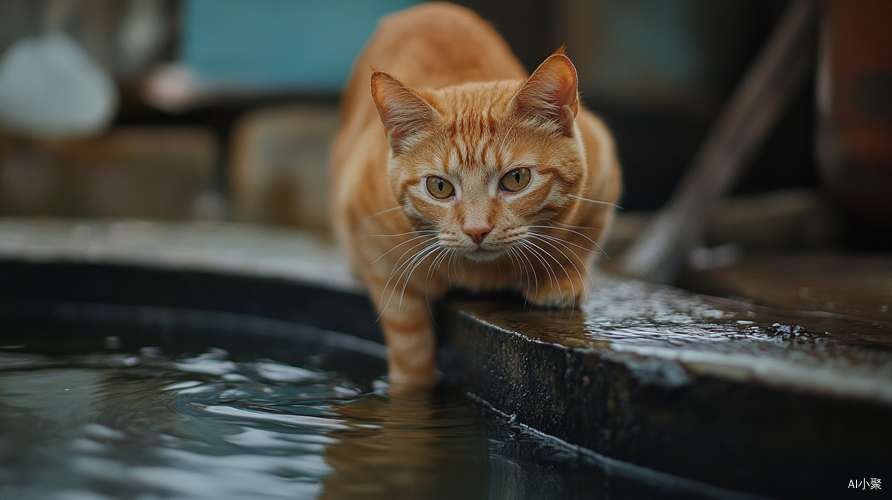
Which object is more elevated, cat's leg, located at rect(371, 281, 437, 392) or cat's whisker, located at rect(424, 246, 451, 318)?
cat's whisker, located at rect(424, 246, 451, 318)

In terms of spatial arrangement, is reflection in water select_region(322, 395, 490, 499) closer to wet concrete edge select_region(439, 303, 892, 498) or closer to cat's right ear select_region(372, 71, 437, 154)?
wet concrete edge select_region(439, 303, 892, 498)

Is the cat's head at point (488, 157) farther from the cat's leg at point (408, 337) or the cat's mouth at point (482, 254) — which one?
the cat's leg at point (408, 337)

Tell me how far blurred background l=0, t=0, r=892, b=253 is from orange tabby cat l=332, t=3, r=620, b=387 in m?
2.45

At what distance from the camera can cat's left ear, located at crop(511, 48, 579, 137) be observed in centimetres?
143

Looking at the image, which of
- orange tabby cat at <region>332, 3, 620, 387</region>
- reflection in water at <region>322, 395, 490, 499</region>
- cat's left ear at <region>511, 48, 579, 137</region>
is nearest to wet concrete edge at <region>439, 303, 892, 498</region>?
reflection in water at <region>322, 395, 490, 499</region>

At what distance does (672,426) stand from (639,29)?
393cm

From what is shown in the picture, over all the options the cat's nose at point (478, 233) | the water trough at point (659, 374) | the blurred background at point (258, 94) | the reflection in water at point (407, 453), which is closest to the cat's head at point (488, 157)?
the cat's nose at point (478, 233)

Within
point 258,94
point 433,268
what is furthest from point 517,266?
point 258,94

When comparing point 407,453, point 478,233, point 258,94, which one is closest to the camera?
point 407,453

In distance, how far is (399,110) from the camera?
1590 millimetres

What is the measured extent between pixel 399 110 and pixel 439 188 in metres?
0.20

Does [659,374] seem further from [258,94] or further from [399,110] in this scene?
[258,94]

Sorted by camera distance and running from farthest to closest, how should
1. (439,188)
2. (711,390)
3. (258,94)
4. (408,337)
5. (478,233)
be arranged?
(258,94) → (408,337) → (439,188) → (478,233) → (711,390)

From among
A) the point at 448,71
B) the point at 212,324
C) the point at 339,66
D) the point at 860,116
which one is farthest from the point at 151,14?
the point at 860,116
